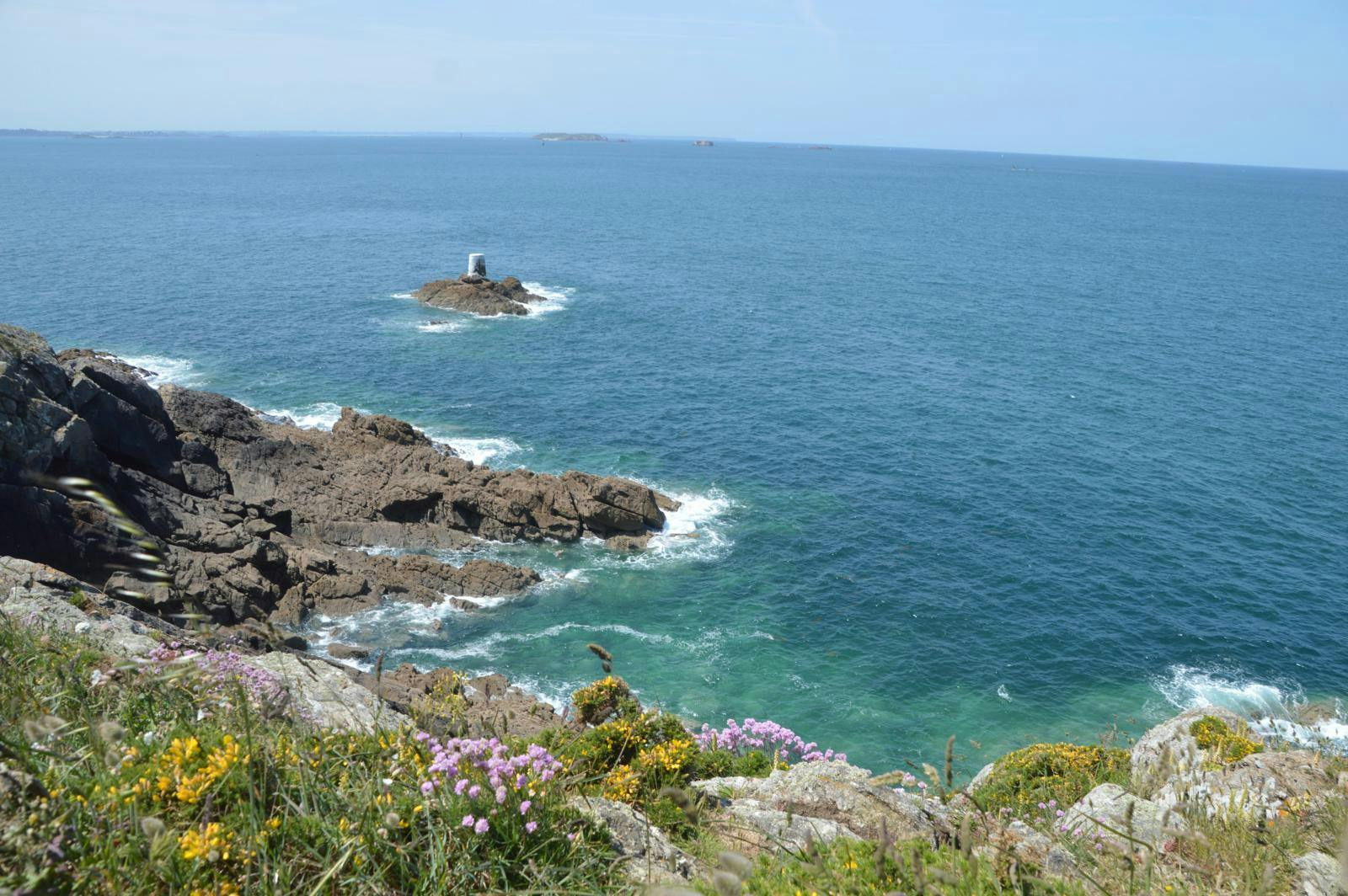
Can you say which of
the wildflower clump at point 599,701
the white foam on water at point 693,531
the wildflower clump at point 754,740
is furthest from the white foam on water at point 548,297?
the wildflower clump at point 599,701

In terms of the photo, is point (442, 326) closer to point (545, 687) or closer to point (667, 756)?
point (545, 687)

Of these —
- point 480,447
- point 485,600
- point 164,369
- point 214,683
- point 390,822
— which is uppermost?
point 390,822

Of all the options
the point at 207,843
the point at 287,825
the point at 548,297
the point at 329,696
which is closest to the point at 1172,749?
the point at 329,696

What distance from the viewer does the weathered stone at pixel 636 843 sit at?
7.27 metres

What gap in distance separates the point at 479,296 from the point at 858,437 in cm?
4652

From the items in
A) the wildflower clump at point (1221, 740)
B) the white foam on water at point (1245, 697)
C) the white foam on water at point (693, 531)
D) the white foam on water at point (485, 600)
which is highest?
the wildflower clump at point (1221, 740)

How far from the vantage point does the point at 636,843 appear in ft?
26.5

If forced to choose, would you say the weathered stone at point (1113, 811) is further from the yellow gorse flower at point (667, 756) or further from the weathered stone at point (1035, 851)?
the yellow gorse flower at point (667, 756)

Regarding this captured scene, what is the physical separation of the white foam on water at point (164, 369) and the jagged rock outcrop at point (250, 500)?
28.2ft

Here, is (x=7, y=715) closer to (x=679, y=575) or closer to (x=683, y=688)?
(x=683, y=688)

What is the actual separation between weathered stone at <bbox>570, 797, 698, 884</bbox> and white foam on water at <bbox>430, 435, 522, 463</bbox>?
137 feet

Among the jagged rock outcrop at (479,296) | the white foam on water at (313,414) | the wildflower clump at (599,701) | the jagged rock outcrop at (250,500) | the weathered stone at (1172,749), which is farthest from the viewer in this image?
the jagged rock outcrop at (479,296)

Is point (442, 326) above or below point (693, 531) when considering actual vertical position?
above

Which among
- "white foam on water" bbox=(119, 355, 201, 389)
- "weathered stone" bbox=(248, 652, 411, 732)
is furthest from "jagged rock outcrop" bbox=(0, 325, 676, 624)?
"weathered stone" bbox=(248, 652, 411, 732)
